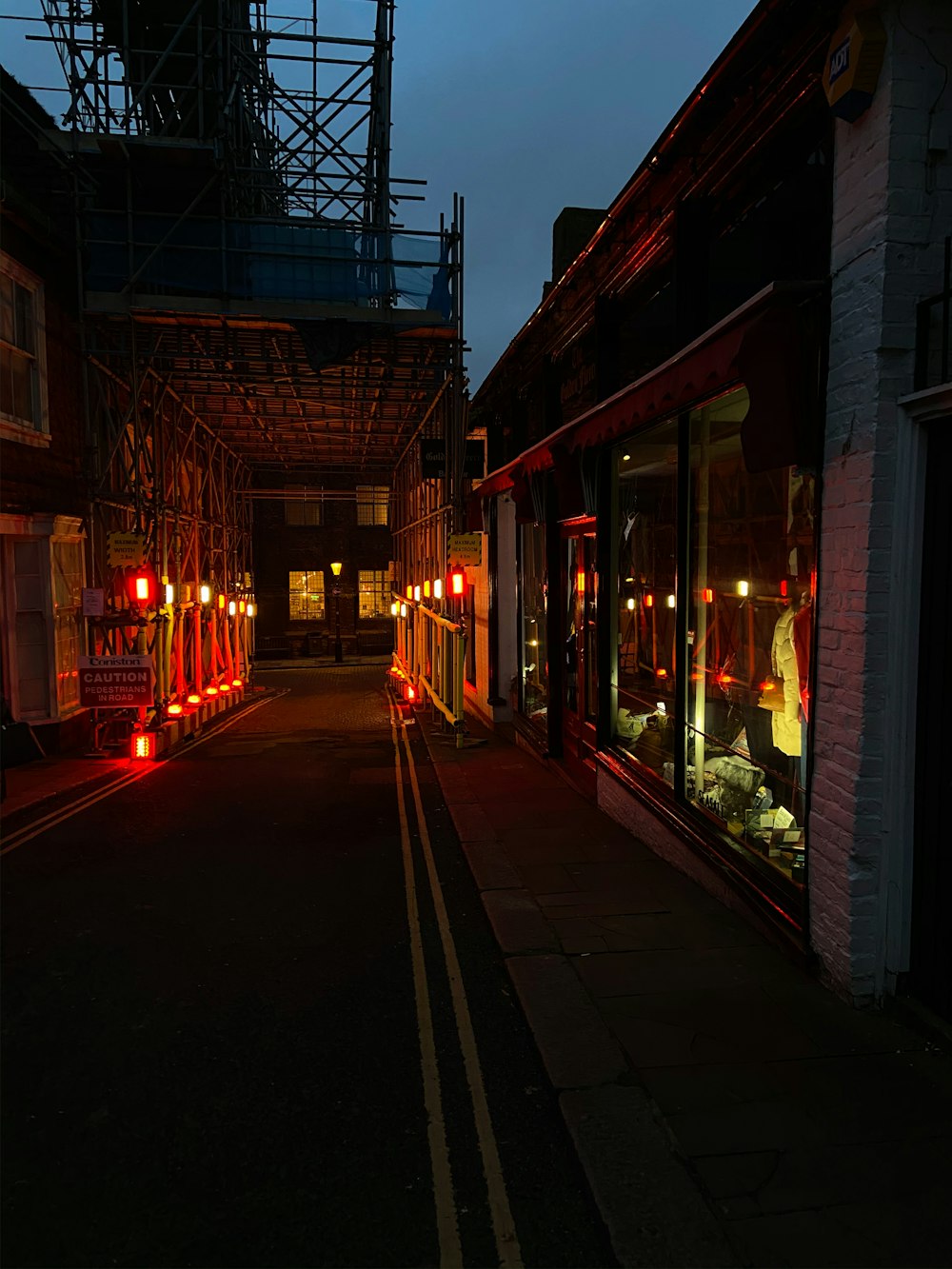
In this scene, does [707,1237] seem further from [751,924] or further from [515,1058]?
[751,924]

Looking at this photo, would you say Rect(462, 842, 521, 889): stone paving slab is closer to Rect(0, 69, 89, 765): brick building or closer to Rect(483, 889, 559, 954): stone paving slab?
Rect(483, 889, 559, 954): stone paving slab

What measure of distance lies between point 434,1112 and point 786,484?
5.10m

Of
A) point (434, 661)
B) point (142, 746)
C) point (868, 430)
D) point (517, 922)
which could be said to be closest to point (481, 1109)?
point (517, 922)

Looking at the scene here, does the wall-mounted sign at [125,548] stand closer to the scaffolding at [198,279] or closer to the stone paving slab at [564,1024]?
the scaffolding at [198,279]

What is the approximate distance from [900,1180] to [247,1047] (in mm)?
3099

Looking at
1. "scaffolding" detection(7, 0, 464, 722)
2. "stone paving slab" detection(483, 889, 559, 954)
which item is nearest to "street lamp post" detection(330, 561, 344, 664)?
"scaffolding" detection(7, 0, 464, 722)

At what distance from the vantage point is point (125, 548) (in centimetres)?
1270

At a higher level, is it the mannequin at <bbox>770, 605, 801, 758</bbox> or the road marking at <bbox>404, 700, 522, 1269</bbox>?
the mannequin at <bbox>770, 605, 801, 758</bbox>

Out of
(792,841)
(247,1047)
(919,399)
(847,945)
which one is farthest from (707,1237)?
(919,399)

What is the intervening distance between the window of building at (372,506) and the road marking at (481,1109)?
31227 mm

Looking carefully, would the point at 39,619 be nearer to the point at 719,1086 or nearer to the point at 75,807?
the point at 75,807

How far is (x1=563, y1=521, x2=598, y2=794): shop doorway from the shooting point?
970 cm

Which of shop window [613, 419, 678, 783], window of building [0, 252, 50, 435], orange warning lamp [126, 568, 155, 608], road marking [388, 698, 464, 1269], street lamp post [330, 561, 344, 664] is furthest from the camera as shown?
street lamp post [330, 561, 344, 664]

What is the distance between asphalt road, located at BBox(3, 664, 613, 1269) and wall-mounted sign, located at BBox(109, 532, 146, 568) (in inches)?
223
